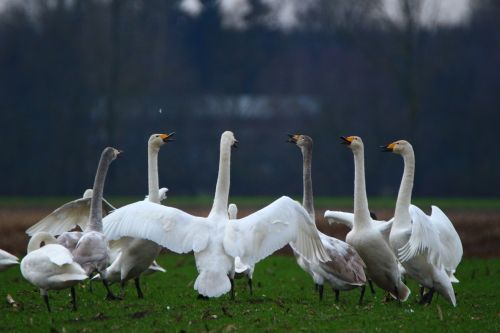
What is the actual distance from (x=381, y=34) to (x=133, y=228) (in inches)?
1648

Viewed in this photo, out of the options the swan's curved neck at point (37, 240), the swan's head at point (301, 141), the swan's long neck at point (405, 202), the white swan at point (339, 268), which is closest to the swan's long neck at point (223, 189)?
the white swan at point (339, 268)

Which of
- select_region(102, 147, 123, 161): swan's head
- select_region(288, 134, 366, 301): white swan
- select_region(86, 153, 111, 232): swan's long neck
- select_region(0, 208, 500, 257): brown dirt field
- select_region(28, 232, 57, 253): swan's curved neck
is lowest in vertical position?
select_region(0, 208, 500, 257): brown dirt field

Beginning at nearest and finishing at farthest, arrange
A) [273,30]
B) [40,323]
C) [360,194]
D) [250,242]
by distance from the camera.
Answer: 1. [40,323]
2. [250,242]
3. [360,194]
4. [273,30]

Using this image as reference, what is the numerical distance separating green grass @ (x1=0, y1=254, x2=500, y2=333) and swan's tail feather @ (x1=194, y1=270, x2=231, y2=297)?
0.20 meters

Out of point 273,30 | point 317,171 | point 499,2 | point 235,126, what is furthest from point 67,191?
point 499,2

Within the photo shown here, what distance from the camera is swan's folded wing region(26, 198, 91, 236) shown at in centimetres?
1432

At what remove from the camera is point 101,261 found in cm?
1167

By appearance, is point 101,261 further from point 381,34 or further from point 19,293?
point 381,34

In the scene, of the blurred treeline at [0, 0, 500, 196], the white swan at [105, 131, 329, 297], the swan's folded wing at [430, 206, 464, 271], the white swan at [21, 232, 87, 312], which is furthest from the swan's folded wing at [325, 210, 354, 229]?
the blurred treeline at [0, 0, 500, 196]

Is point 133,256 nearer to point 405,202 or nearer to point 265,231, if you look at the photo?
point 265,231

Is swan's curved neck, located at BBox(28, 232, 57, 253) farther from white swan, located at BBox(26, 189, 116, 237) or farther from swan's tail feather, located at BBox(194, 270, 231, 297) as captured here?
white swan, located at BBox(26, 189, 116, 237)

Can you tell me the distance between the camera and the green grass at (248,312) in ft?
31.9

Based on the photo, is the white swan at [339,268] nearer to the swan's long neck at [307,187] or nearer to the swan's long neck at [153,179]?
the swan's long neck at [307,187]

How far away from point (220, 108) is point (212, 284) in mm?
42707
